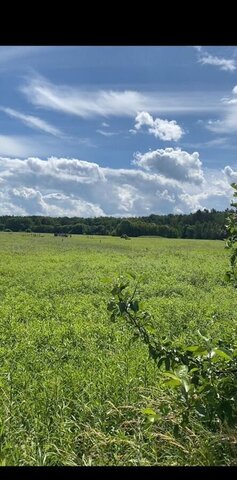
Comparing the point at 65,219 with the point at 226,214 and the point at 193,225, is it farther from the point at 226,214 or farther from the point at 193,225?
the point at 226,214

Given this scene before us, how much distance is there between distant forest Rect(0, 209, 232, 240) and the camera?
2721 inches

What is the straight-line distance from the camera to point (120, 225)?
3162 inches

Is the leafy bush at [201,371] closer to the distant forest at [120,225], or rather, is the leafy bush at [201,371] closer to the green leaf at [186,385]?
the green leaf at [186,385]

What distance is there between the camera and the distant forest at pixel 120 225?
69.1 m

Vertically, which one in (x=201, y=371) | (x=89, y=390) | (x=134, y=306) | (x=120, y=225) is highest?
(x=120, y=225)

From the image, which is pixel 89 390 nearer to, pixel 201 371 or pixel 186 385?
pixel 201 371

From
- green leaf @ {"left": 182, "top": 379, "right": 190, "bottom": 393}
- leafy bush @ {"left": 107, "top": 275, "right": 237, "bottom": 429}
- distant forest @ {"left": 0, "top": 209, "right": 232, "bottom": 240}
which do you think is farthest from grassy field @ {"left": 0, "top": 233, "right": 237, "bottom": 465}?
distant forest @ {"left": 0, "top": 209, "right": 232, "bottom": 240}

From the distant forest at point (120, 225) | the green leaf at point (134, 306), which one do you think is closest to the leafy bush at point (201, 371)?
the green leaf at point (134, 306)

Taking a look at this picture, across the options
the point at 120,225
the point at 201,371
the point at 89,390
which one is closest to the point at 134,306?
the point at 201,371

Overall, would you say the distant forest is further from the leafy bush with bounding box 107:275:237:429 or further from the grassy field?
the leafy bush with bounding box 107:275:237:429

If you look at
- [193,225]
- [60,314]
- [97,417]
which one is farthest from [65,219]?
[97,417]

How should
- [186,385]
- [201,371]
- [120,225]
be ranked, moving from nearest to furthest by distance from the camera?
[186,385]
[201,371]
[120,225]
